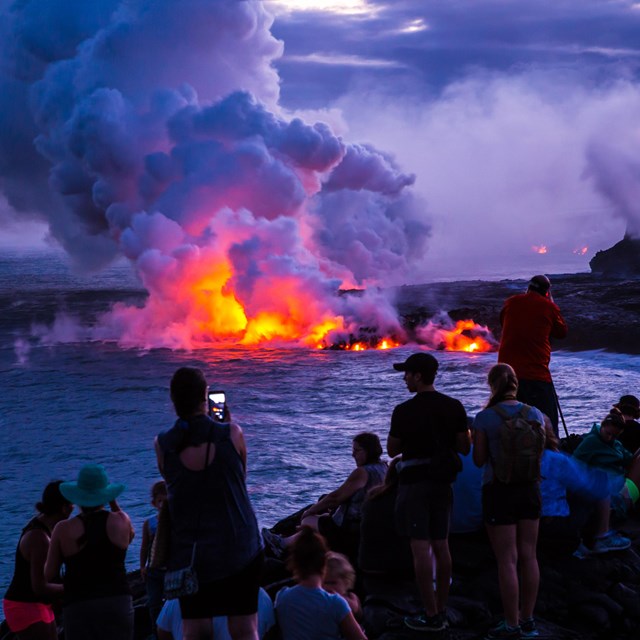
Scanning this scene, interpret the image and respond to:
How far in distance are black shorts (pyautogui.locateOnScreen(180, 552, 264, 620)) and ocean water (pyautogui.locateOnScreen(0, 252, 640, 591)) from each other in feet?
40.9

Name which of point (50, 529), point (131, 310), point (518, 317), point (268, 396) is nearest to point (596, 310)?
point (268, 396)

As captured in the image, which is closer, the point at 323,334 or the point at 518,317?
the point at 518,317

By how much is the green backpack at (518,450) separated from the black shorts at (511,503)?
89mm

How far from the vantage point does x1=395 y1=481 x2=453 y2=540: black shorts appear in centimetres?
641

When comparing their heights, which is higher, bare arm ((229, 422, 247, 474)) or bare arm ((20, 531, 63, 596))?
bare arm ((229, 422, 247, 474))

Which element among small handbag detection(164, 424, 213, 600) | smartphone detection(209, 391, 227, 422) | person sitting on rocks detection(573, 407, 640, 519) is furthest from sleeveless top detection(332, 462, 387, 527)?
small handbag detection(164, 424, 213, 600)

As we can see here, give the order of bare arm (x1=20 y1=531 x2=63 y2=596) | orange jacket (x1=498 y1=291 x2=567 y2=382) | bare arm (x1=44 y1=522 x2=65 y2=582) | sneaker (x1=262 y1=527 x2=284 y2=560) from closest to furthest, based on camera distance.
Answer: bare arm (x1=44 y1=522 x2=65 y2=582)
bare arm (x1=20 y1=531 x2=63 y2=596)
sneaker (x1=262 y1=527 x2=284 y2=560)
orange jacket (x1=498 y1=291 x2=567 y2=382)

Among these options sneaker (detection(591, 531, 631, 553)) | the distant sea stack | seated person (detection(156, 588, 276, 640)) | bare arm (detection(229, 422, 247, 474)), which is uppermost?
the distant sea stack

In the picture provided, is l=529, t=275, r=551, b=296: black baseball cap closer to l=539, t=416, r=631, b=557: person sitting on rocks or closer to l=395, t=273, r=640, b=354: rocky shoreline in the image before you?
l=539, t=416, r=631, b=557: person sitting on rocks

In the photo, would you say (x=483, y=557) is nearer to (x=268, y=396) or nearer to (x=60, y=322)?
(x=268, y=396)

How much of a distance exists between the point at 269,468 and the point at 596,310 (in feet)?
111

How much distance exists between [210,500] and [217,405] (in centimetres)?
73

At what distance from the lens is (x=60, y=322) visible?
84.3 m

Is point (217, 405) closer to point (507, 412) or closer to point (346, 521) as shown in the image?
point (507, 412)
